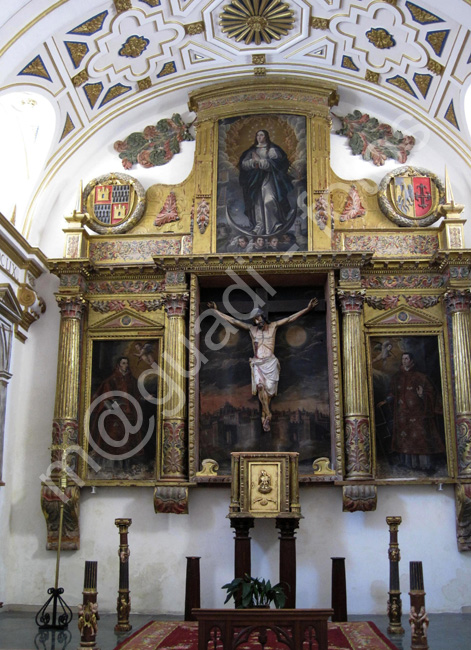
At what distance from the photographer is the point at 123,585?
11117 millimetres

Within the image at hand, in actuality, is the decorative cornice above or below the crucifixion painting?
above

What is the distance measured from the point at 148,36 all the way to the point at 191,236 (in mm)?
3555

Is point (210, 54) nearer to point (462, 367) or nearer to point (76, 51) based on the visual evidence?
point (76, 51)

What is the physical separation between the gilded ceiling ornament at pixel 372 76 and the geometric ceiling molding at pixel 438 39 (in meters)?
1.32

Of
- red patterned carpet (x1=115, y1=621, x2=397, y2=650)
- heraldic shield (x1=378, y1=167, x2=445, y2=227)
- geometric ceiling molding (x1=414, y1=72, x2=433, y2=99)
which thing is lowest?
red patterned carpet (x1=115, y1=621, x2=397, y2=650)

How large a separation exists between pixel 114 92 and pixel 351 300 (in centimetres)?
590

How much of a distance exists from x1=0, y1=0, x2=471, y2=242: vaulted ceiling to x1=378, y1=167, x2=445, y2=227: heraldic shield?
791 millimetres

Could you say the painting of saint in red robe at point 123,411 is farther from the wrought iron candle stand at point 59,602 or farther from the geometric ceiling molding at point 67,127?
the geometric ceiling molding at point 67,127

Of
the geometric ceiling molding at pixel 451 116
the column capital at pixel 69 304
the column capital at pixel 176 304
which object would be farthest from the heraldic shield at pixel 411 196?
the column capital at pixel 69 304

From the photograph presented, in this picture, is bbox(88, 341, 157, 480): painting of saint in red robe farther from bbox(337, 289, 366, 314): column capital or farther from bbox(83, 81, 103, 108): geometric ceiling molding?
bbox(83, 81, 103, 108): geometric ceiling molding

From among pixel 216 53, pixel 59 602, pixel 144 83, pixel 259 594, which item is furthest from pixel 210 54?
pixel 59 602

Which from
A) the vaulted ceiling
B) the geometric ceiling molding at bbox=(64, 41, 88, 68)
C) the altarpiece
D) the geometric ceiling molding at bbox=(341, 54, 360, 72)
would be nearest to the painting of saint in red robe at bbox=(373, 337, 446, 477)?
the altarpiece

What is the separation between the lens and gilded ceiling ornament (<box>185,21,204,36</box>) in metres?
13.0

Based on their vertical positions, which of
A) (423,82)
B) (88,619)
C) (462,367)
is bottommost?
(88,619)
